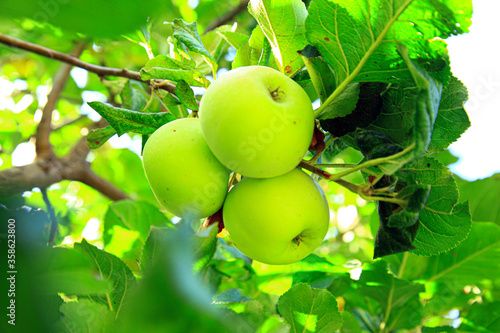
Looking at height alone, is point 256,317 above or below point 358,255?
above

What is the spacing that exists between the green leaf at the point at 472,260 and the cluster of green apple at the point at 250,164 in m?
0.77

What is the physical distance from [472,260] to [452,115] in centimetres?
76

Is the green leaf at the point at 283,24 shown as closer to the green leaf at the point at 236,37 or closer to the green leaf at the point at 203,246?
the green leaf at the point at 236,37

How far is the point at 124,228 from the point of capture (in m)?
1.47

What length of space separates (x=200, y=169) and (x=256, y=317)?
491 millimetres

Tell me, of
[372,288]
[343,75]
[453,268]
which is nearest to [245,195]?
[343,75]

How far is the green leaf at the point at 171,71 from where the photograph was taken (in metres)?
0.87

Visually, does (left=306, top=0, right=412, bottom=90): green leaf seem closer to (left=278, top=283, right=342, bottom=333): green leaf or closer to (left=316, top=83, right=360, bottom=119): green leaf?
(left=316, top=83, right=360, bottom=119): green leaf

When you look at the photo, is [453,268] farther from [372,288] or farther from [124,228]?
[124,228]

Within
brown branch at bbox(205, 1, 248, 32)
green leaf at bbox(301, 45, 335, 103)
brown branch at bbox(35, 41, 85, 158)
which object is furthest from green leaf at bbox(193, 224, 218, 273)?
brown branch at bbox(205, 1, 248, 32)

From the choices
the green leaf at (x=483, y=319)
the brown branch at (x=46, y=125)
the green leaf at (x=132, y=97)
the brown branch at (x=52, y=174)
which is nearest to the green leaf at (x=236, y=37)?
the green leaf at (x=132, y=97)

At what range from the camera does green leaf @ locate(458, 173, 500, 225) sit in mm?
1493

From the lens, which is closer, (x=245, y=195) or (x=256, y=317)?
(x=245, y=195)

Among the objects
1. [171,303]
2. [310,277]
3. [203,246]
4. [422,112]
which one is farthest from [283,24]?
[310,277]
